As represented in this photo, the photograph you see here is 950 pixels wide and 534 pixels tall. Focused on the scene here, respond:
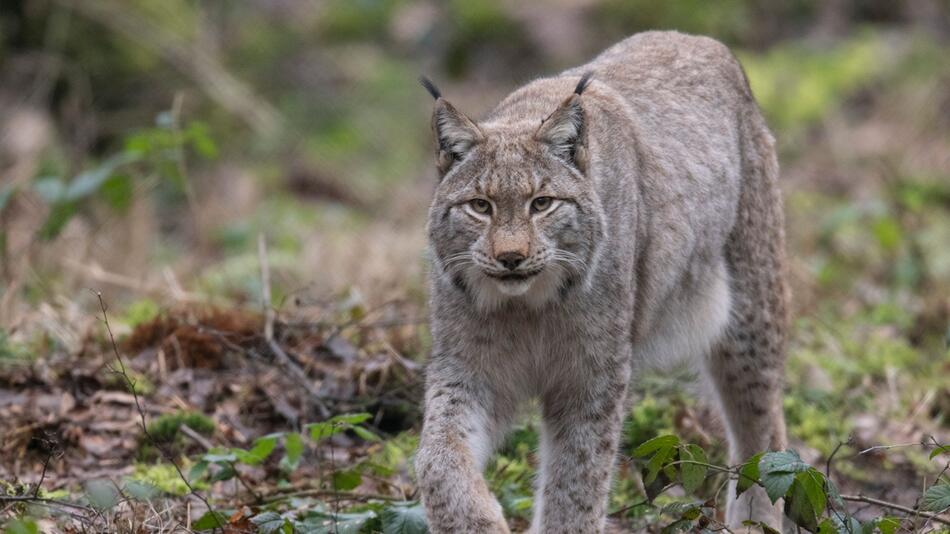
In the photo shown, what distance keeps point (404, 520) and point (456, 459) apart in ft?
1.18

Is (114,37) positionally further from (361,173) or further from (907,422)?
(907,422)

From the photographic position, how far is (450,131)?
5477 mm

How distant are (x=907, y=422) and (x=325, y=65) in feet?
35.8

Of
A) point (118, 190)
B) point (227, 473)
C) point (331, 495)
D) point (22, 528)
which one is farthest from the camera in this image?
point (118, 190)

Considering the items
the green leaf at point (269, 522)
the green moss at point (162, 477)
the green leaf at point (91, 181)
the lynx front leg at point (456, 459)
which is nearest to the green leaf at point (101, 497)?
the green moss at point (162, 477)

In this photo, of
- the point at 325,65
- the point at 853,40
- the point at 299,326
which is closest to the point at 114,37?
the point at 325,65

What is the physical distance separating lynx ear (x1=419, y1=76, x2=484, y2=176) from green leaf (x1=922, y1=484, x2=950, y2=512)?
218 cm

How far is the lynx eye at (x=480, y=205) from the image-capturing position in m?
5.25

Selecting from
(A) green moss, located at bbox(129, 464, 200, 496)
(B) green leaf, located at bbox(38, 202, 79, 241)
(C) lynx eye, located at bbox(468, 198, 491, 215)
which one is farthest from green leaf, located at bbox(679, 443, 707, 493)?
(B) green leaf, located at bbox(38, 202, 79, 241)

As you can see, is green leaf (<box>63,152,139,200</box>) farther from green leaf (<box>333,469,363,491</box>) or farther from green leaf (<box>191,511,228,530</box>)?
green leaf (<box>191,511,228,530</box>)

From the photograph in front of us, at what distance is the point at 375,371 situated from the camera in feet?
23.9

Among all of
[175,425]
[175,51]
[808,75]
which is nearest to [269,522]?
[175,425]

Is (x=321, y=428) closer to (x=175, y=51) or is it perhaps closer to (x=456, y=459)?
(x=456, y=459)

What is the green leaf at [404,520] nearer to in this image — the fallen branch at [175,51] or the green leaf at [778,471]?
the green leaf at [778,471]
